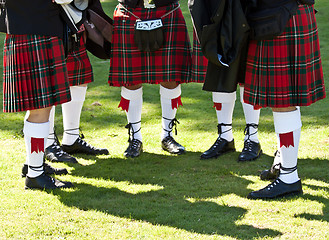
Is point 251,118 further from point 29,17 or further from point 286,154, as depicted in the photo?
point 29,17

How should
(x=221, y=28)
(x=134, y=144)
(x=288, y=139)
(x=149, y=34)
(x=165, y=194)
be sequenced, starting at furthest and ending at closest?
1. (x=134, y=144)
2. (x=149, y=34)
3. (x=165, y=194)
4. (x=288, y=139)
5. (x=221, y=28)

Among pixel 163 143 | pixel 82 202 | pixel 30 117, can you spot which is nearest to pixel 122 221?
pixel 82 202

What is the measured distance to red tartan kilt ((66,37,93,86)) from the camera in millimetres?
3533

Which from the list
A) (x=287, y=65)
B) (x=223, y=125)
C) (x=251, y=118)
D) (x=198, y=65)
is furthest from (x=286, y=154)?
(x=198, y=65)

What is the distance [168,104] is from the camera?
3.86 metres

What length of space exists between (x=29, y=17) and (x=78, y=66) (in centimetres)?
75

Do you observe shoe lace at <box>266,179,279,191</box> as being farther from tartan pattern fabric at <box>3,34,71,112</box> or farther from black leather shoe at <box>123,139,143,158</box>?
tartan pattern fabric at <box>3,34,71,112</box>

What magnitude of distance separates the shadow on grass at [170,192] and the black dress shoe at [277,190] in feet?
0.33

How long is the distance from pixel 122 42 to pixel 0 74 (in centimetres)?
337

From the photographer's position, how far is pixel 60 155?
365 cm

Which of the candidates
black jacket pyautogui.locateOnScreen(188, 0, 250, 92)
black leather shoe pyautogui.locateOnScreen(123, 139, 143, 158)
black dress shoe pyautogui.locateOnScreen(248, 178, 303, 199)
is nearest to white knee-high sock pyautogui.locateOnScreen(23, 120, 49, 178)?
black leather shoe pyautogui.locateOnScreen(123, 139, 143, 158)

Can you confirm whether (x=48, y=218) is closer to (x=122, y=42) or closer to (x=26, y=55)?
(x=26, y=55)

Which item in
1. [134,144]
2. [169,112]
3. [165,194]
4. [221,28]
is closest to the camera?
[221,28]

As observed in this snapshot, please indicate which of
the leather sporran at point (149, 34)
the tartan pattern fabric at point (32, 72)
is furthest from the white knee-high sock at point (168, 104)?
the tartan pattern fabric at point (32, 72)
